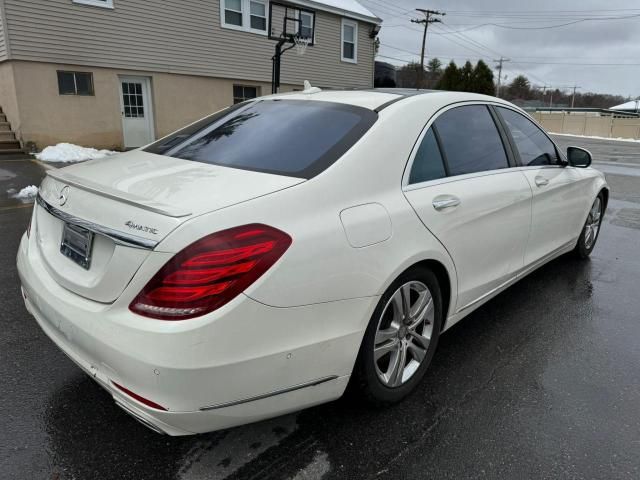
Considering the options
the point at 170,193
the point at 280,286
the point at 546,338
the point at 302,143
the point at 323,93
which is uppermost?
the point at 323,93

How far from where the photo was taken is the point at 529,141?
3.91 meters

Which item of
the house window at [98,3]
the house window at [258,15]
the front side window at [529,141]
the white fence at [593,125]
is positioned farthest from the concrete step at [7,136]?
the white fence at [593,125]

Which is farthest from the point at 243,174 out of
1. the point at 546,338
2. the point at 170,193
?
the point at 546,338

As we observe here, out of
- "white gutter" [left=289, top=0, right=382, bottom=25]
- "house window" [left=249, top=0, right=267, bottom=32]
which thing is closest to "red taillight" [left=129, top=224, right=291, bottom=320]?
"house window" [left=249, top=0, right=267, bottom=32]

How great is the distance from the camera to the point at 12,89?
1203 centimetres

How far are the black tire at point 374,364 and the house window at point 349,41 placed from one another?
18397mm

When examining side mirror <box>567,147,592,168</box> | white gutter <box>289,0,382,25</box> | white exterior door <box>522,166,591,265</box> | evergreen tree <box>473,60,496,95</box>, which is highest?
white gutter <box>289,0,382,25</box>

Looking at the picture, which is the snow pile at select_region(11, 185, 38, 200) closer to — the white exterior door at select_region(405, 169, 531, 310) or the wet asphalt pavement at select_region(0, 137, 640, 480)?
the wet asphalt pavement at select_region(0, 137, 640, 480)

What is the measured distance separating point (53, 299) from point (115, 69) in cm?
Answer: 1302

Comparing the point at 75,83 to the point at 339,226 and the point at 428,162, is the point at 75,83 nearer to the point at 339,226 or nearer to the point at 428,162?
the point at 428,162

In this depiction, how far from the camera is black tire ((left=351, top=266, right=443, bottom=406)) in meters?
2.33

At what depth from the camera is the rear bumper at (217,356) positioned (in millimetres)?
1788

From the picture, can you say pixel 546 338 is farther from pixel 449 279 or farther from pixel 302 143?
pixel 302 143

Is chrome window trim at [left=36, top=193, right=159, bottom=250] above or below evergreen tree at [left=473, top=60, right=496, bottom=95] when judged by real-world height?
below
